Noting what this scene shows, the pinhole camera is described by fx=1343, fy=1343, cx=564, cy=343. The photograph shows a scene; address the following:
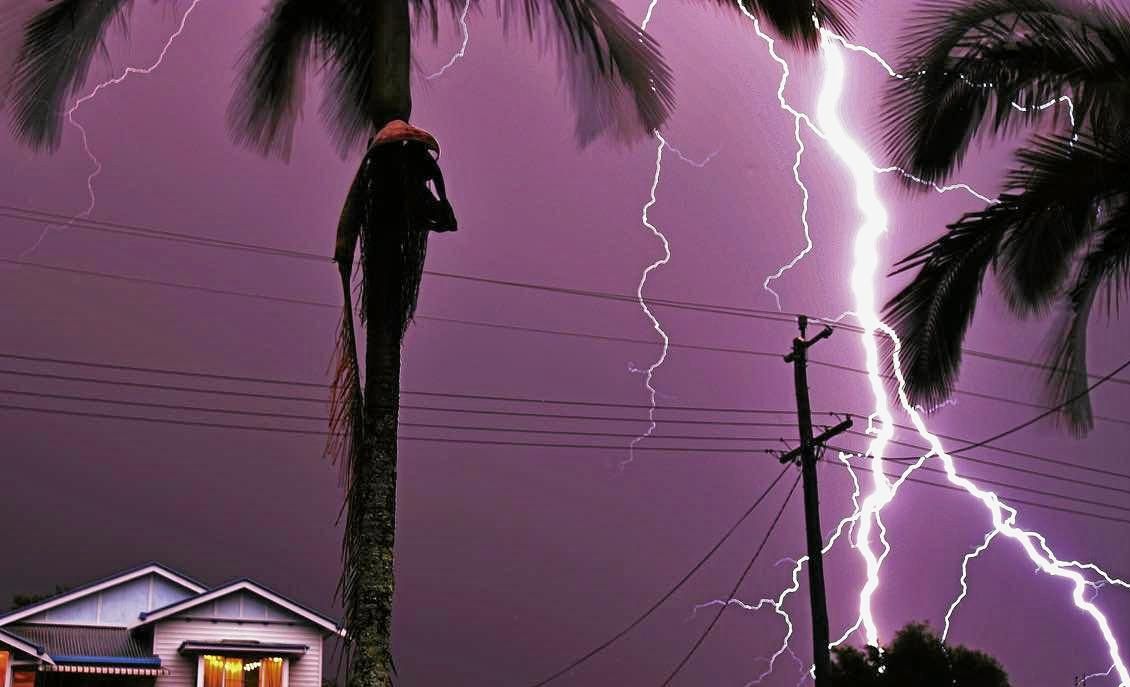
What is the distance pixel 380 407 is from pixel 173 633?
1602cm

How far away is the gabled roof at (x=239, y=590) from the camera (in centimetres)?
2219

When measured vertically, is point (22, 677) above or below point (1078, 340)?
below

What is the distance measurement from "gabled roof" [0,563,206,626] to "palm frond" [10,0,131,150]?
1421 centimetres

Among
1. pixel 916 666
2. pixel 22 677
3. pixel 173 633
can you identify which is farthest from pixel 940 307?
pixel 916 666

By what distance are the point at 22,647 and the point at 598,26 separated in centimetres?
1485

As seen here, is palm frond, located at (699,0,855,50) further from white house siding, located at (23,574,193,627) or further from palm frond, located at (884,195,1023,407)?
white house siding, located at (23,574,193,627)

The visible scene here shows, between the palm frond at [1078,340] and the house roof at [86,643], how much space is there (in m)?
15.8

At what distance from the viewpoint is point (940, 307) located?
36.8 ft

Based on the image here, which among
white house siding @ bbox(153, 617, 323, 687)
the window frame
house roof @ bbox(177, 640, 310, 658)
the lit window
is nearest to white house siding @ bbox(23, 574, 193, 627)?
white house siding @ bbox(153, 617, 323, 687)

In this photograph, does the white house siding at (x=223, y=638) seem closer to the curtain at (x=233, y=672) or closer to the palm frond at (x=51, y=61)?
the curtain at (x=233, y=672)

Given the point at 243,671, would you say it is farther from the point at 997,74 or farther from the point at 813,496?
the point at 997,74

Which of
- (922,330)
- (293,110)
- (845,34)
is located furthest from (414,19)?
(922,330)

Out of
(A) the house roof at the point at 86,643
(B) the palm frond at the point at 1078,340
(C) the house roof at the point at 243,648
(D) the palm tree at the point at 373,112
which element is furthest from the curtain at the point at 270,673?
(B) the palm frond at the point at 1078,340

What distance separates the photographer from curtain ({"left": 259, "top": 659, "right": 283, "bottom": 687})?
73.7ft
